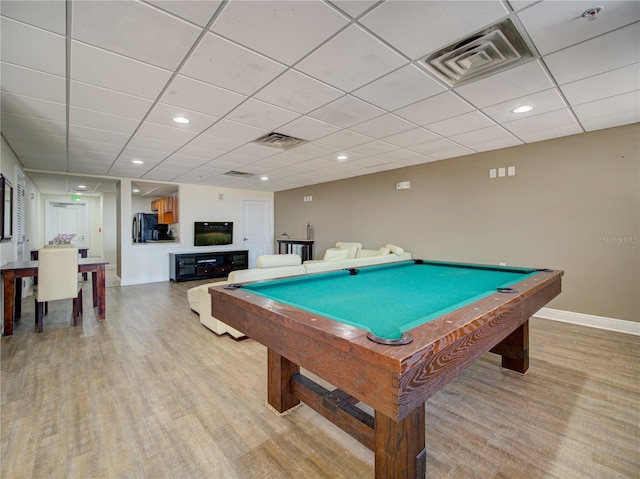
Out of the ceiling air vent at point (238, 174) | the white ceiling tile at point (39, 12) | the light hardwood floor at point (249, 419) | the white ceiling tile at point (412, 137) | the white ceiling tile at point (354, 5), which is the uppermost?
the ceiling air vent at point (238, 174)

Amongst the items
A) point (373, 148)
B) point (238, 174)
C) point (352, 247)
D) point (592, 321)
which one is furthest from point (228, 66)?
point (592, 321)

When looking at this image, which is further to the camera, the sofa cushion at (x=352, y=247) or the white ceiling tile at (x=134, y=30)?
the sofa cushion at (x=352, y=247)

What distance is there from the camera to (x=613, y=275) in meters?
3.32

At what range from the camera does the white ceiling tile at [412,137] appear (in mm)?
3365

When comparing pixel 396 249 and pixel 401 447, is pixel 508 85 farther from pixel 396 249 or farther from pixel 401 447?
pixel 396 249

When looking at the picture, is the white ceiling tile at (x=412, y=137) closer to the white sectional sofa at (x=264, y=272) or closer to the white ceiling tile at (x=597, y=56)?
the white ceiling tile at (x=597, y=56)

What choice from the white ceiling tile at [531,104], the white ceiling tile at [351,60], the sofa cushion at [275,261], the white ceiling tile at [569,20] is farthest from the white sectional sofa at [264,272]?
the white ceiling tile at [569,20]

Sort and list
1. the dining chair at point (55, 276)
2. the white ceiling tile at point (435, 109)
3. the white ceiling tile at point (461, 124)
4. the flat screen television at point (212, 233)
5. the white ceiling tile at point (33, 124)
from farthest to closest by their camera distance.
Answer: the flat screen television at point (212, 233) < the dining chair at point (55, 276) < the white ceiling tile at point (461, 124) < the white ceiling tile at point (33, 124) < the white ceiling tile at point (435, 109)

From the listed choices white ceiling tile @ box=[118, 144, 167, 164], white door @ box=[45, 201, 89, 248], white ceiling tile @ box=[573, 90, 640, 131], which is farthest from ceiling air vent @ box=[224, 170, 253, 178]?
white door @ box=[45, 201, 89, 248]

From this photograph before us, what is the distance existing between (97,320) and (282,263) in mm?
2730

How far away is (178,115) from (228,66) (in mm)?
1124

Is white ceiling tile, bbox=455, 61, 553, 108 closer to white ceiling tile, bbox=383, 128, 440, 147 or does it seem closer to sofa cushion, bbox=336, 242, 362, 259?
white ceiling tile, bbox=383, 128, 440, 147

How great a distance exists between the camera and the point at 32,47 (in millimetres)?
1751

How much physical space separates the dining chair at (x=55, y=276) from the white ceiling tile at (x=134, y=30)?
2831mm
